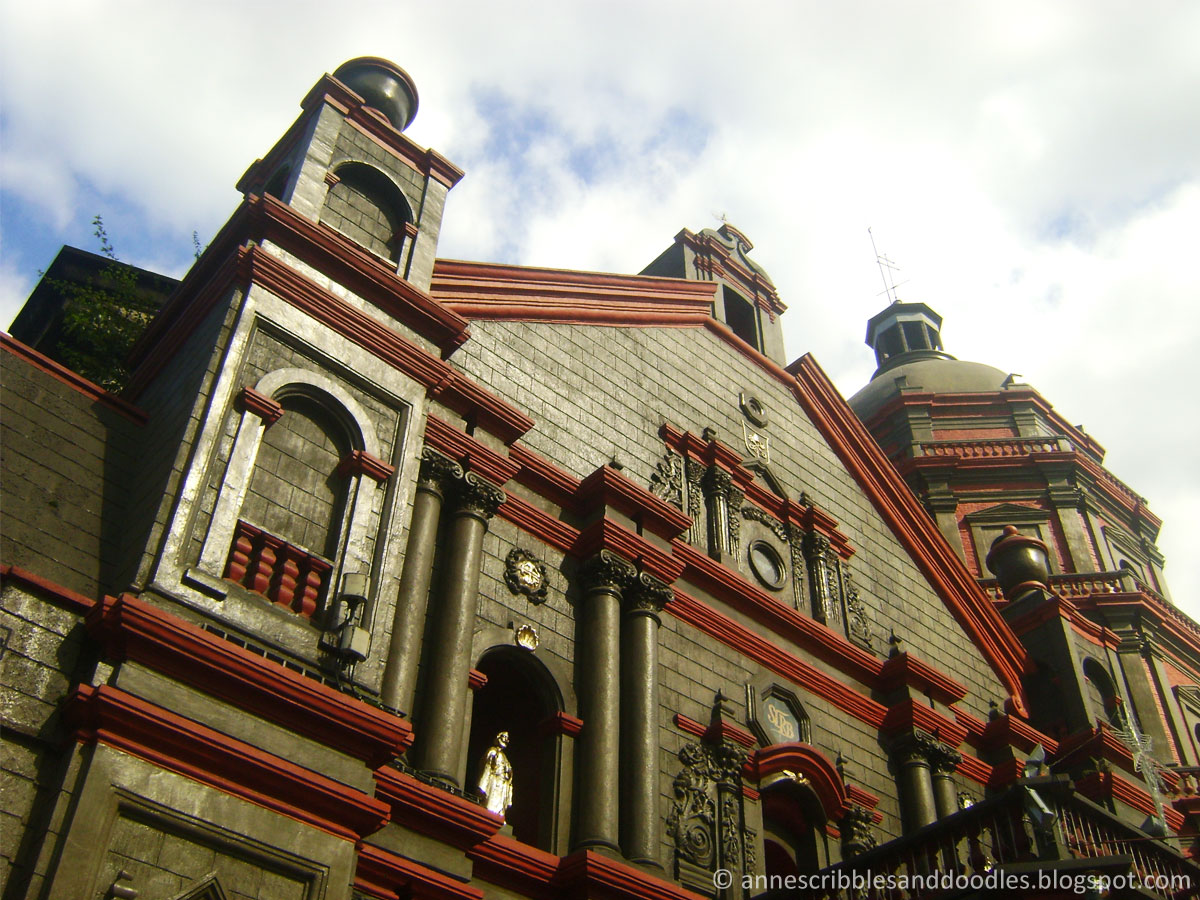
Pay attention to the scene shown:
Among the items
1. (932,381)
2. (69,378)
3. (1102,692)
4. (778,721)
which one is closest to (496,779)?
(778,721)

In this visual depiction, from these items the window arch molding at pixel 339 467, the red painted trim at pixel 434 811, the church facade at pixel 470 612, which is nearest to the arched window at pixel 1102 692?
the church facade at pixel 470 612

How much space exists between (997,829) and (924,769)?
17.5 ft

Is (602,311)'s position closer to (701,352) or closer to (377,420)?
(701,352)

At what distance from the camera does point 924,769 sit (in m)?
15.5

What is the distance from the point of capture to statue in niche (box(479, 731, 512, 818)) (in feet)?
36.3

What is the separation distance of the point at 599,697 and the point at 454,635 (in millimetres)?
1841

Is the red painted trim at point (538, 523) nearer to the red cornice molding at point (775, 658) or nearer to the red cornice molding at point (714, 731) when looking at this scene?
the red cornice molding at point (775, 658)

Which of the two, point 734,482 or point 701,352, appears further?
point 701,352

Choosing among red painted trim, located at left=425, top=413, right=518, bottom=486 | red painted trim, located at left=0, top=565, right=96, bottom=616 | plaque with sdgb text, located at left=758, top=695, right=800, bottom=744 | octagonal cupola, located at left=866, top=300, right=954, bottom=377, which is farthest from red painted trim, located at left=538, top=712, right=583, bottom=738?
octagonal cupola, located at left=866, top=300, right=954, bottom=377

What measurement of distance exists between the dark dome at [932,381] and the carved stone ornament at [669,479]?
60.8 ft

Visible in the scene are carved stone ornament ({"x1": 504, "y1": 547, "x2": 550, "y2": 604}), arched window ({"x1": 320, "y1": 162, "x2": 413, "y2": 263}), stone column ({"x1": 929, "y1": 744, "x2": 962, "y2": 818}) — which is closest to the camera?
carved stone ornament ({"x1": 504, "y1": 547, "x2": 550, "y2": 604})

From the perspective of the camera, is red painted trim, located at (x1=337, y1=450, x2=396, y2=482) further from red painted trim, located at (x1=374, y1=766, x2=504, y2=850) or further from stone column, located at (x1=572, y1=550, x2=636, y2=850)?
stone column, located at (x1=572, y1=550, x2=636, y2=850)

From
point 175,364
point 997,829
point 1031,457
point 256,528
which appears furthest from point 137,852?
point 1031,457

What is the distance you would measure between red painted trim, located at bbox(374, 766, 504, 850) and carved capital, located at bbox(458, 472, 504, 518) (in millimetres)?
3143
